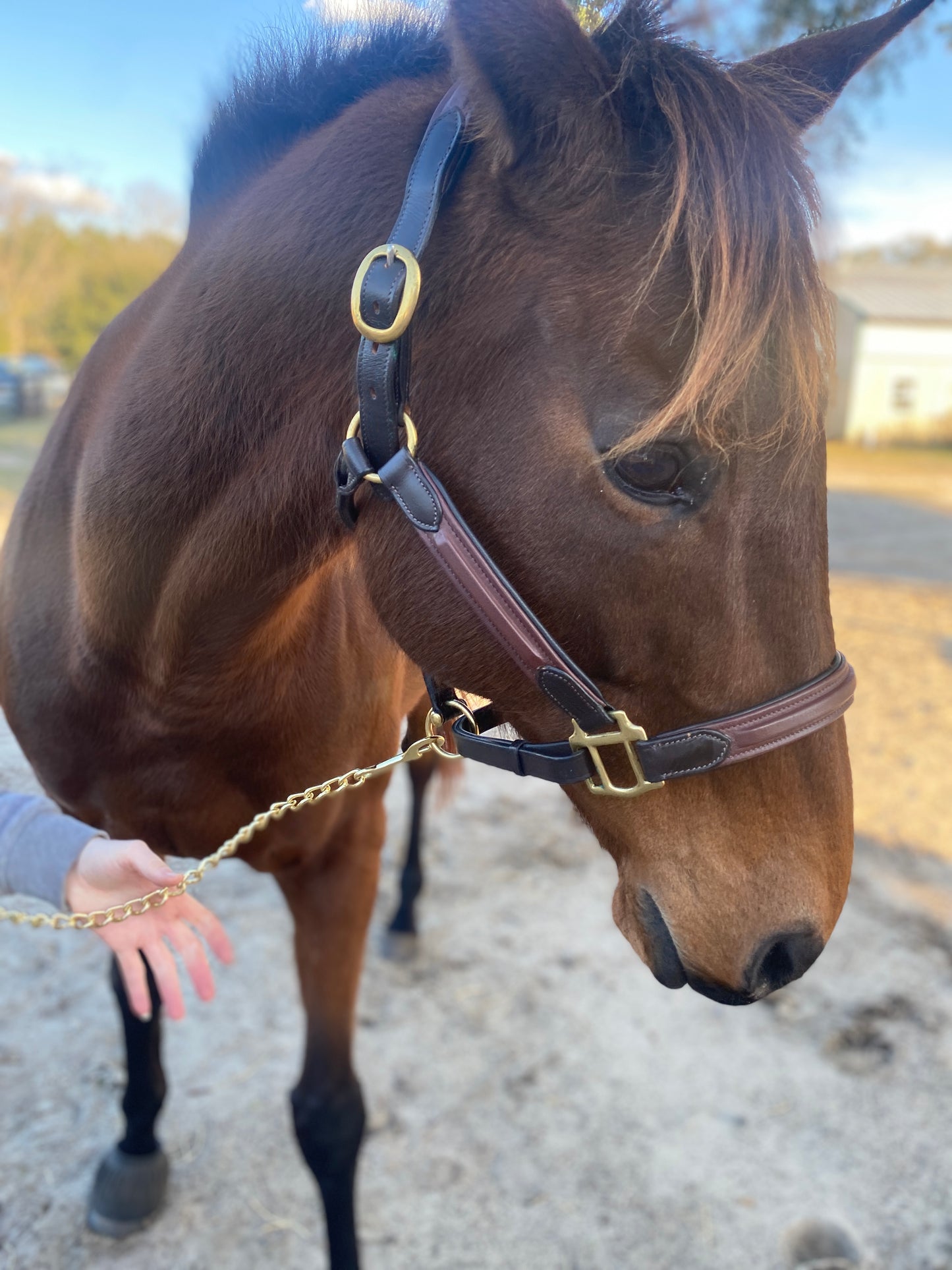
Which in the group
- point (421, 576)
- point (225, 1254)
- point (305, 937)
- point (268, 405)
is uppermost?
point (268, 405)

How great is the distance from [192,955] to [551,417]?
1066 millimetres

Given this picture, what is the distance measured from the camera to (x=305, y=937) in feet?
6.03

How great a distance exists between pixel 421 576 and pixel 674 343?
401mm

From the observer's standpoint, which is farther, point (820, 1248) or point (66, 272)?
point (66, 272)

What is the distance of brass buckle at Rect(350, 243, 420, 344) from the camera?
0.95 metres

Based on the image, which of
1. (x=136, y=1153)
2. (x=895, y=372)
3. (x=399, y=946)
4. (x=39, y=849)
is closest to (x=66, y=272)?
(x=399, y=946)

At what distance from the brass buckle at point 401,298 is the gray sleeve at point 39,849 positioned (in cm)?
95

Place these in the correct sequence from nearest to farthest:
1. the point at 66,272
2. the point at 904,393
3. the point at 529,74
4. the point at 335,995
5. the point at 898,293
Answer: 1. the point at 529,74
2. the point at 335,995
3. the point at 66,272
4. the point at 904,393
5. the point at 898,293

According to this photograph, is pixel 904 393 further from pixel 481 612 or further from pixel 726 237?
pixel 481 612

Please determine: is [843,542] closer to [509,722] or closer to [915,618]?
[915,618]

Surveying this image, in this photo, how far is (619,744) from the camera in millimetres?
1047

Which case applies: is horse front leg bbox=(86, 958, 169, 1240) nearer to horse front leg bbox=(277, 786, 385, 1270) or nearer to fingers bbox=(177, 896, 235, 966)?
horse front leg bbox=(277, 786, 385, 1270)

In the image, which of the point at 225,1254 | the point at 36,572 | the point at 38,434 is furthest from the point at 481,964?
the point at 38,434

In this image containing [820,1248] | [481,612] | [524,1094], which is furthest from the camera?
[524,1094]
